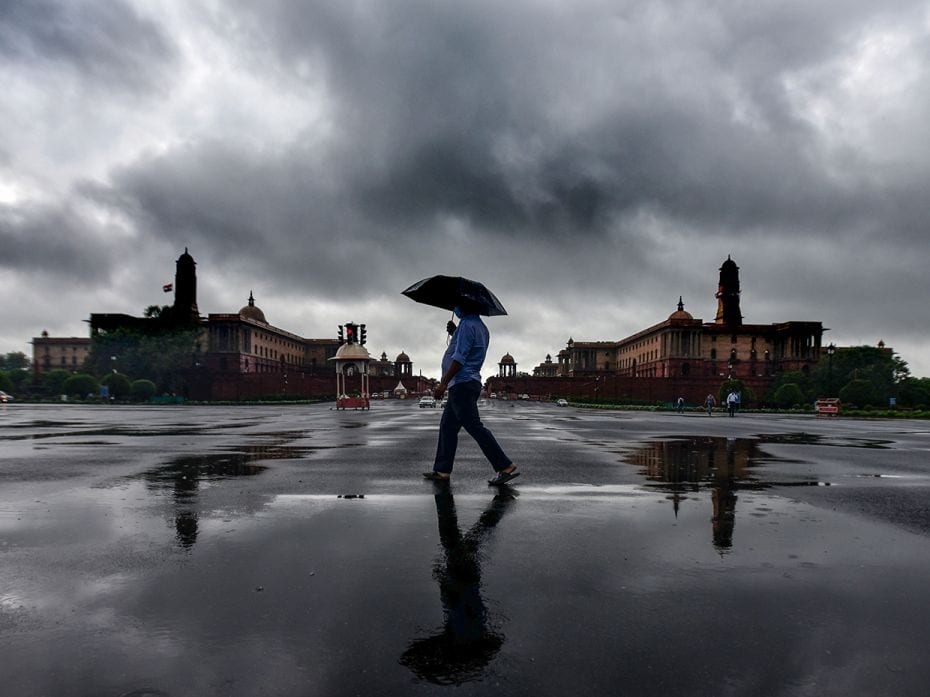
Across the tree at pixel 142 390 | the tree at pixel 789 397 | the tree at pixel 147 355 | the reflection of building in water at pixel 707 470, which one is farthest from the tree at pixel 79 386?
the tree at pixel 789 397

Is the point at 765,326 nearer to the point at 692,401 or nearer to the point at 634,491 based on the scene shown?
the point at 692,401

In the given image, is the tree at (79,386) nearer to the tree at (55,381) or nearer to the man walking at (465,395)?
the tree at (55,381)

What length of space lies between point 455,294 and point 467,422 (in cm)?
150

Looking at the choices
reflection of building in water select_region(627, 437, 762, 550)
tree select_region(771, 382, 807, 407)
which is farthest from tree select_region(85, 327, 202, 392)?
reflection of building in water select_region(627, 437, 762, 550)

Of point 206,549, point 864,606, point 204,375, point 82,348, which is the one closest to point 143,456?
point 206,549

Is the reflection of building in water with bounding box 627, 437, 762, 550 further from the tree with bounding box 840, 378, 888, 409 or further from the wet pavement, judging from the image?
the tree with bounding box 840, 378, 888, 409

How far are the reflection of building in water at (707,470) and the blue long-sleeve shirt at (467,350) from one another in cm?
242

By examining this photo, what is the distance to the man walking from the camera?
21.3 ft

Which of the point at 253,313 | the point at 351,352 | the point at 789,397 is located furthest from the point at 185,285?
the point at 789,397

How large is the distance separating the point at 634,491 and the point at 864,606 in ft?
10.7

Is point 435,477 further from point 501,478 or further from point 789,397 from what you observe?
point 789,397

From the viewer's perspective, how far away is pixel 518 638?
2.42 m

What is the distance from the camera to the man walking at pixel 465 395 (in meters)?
6.48

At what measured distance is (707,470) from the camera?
25.8 feet
